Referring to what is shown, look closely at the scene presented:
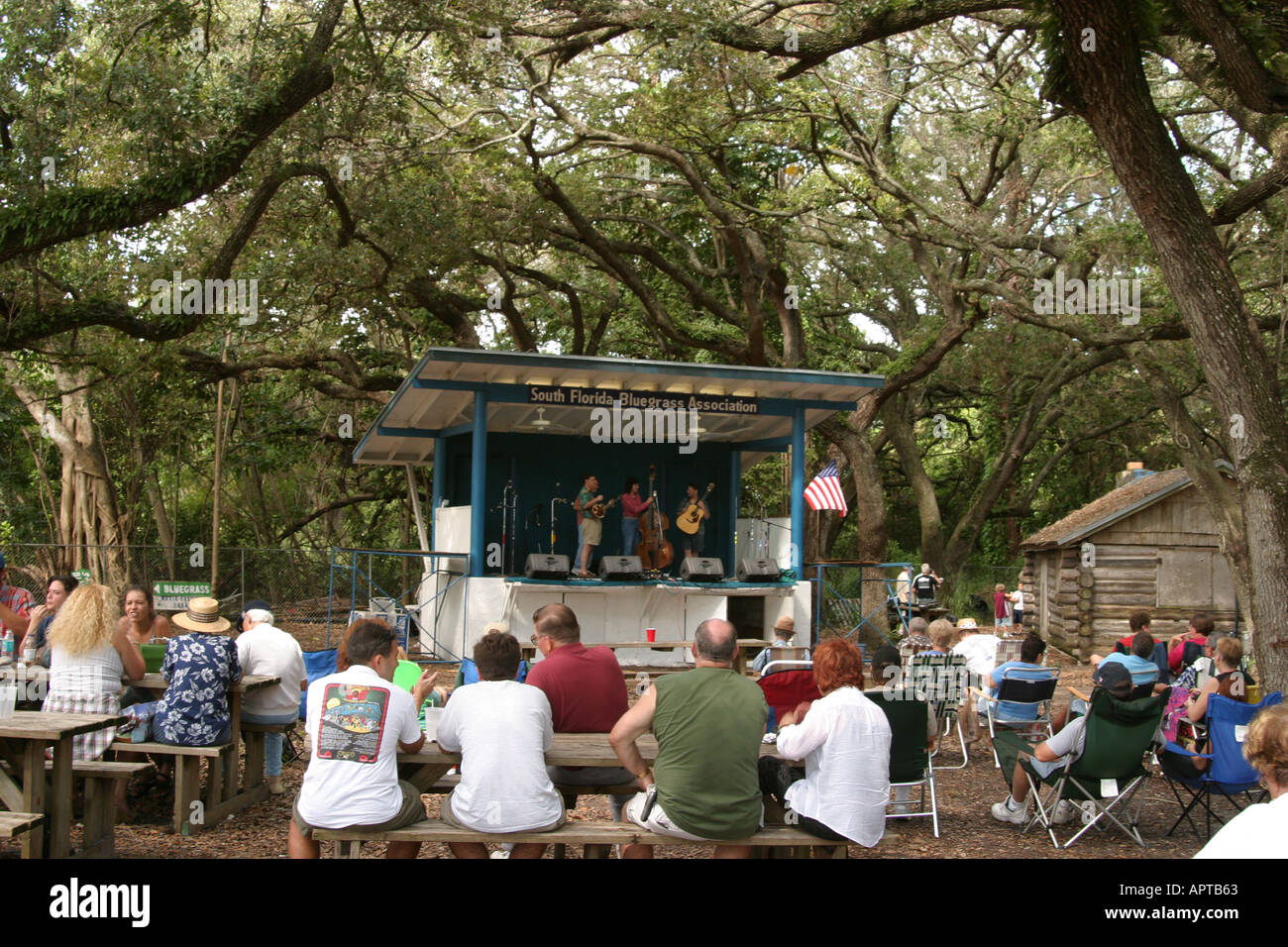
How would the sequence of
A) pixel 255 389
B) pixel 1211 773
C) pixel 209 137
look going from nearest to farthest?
1. pixel 1211 773
2. pixel 209 137
3. pixel 255 389

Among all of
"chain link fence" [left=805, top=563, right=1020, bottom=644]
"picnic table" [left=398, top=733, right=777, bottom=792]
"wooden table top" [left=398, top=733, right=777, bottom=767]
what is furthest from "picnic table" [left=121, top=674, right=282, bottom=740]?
"chain link fence" [left=805, top=563, right=1020, bottom=644]

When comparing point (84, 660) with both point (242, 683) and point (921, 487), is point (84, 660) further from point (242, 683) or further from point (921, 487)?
point (921, 487)

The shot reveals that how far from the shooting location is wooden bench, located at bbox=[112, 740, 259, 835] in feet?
21.5

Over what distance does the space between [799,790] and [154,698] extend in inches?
176

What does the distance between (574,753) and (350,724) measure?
3.36ft

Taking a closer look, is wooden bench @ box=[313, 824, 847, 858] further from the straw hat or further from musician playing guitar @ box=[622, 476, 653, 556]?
musician playing guitar @ box=[622, 476, 653, 556]

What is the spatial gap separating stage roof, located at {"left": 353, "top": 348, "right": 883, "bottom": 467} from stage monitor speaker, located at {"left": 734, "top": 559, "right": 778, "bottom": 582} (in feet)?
6.40

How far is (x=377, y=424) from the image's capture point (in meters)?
17.5

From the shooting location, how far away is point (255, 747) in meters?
7.46

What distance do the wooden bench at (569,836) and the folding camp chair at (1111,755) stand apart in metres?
2.46

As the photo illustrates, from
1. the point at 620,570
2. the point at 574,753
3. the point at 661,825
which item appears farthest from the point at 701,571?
the point at 661,825

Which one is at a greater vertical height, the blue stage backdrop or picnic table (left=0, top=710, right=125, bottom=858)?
the blue stage backdrop

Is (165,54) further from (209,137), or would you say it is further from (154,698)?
(154,698)

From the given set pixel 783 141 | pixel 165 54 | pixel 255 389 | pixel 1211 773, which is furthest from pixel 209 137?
pixel 255 389
